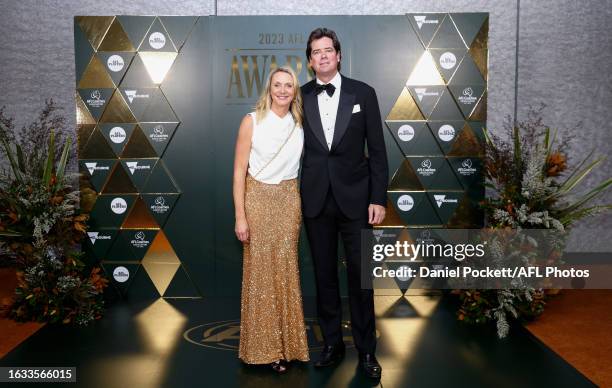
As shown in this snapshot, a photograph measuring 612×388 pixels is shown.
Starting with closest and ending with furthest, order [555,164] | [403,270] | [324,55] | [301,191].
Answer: [324,55], [301,191], [555,164], [403,270]

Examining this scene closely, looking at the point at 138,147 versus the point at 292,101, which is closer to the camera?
the point at 292,101

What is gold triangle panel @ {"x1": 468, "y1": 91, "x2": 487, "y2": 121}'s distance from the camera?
4418mm

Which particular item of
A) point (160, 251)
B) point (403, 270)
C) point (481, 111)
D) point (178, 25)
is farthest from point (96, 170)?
point (481, 111)

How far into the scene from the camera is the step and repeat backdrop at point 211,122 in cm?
436

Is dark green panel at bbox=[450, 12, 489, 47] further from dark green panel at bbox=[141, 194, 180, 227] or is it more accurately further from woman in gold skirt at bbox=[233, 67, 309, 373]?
dark green panel at bbox=[141, 194, 180, 227]

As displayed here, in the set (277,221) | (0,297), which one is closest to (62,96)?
(0,297)

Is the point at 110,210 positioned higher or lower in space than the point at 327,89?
lower

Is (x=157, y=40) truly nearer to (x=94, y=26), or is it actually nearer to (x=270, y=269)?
(x=94, y=26)

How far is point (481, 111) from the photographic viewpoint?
174 inches

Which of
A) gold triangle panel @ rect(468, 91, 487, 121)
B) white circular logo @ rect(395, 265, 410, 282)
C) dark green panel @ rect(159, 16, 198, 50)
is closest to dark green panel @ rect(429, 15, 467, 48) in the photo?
gold triangle panel @ rect(468, 91, 487, 121)

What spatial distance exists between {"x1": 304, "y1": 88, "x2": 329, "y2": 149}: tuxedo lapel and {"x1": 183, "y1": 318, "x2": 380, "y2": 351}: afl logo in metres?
1.24

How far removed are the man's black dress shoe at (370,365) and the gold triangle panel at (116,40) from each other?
2.88m

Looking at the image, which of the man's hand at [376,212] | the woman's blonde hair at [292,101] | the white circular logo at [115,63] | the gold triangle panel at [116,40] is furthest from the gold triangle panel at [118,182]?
the man's hand at [376,212]

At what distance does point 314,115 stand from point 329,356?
1.24m
